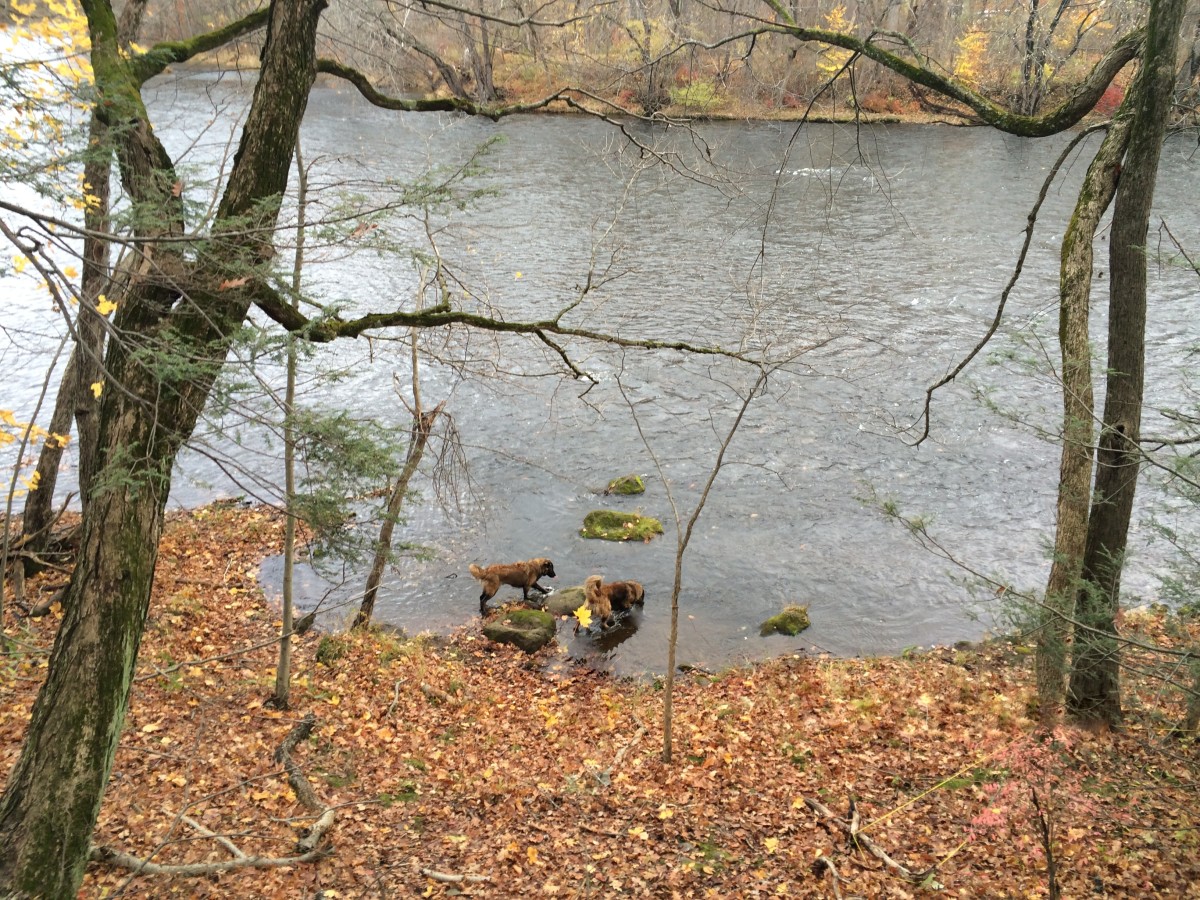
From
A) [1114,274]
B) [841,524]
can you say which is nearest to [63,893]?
[1114,274]

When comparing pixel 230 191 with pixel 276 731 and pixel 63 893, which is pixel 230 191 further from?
pixel 276 731

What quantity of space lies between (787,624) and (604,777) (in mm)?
4433

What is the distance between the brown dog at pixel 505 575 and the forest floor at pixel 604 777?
1.17 meters

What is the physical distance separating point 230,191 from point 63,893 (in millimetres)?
4139

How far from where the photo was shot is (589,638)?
12.4m

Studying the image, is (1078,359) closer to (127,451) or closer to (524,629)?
(127,451)

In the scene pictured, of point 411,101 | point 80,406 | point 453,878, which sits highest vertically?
point 411,101

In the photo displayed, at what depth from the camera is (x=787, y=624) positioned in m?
12.3

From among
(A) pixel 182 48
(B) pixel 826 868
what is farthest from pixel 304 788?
(A) pixel 182 48

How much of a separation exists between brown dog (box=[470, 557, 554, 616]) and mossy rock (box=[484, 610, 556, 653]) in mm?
533

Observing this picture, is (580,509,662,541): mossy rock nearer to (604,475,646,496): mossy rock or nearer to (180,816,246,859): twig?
(604,475,646,496): mossy rock

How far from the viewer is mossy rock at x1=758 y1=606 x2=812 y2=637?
12.3 metres

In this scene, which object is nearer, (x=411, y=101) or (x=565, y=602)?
(x=411, y=101)

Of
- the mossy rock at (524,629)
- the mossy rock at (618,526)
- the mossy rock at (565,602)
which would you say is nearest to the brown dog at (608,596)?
the mossy rock at (565,602)
